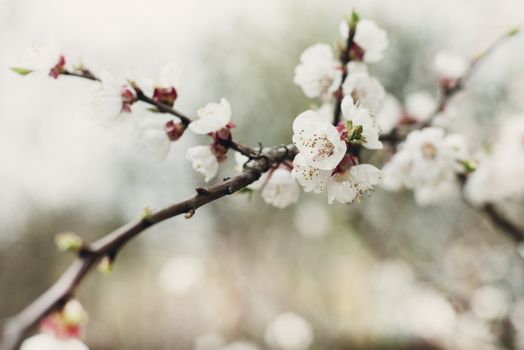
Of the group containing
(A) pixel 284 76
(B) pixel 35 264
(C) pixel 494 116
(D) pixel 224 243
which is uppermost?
(A) pixel 284 76

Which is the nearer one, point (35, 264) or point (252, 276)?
point (252, 276)

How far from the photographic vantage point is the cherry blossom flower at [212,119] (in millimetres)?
743

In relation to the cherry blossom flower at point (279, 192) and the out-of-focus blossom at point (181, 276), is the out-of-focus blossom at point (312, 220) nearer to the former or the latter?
the out-of-focus blossom at point (181, 276)

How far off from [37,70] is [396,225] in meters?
4.18

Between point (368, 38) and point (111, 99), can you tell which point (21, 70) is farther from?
point (368, 38)

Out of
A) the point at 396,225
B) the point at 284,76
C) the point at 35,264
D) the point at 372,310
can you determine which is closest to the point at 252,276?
the point at 372,310

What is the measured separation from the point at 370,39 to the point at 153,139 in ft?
1.77

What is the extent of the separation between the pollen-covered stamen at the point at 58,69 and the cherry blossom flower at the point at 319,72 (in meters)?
0.50

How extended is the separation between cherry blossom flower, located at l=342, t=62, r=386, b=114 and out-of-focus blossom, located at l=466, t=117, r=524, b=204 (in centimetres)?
77

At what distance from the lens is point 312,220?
628 cm

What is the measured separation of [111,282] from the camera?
8.08 metres

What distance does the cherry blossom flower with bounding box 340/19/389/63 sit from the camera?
3.15ft

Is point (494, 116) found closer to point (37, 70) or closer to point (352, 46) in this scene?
point (352, 46)

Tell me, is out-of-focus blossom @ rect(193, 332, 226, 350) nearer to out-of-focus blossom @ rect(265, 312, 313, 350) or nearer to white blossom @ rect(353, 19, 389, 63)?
out-of-focus blossom @ rect(265, 312, 313, 350)
